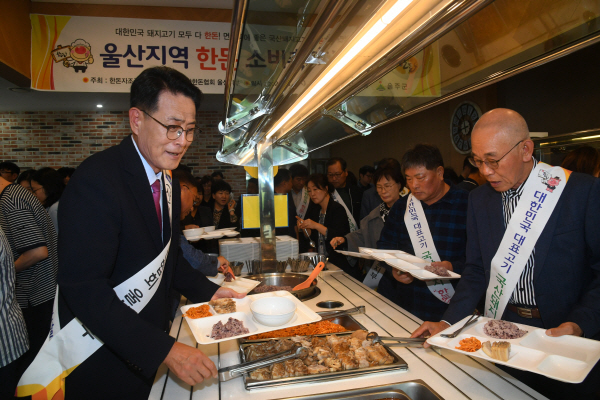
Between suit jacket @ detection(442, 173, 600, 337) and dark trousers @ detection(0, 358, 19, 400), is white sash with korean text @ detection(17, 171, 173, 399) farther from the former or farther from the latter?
suit jacket @ detection(442, 173, 600, 337)

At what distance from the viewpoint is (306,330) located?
5.86 feet

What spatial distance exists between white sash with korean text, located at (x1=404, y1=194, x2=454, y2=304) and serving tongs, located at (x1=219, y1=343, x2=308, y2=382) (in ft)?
4.27

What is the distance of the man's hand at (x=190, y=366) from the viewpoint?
117 cm

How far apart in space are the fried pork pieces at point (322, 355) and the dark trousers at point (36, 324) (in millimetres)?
2442

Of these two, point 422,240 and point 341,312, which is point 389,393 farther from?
point 422,240

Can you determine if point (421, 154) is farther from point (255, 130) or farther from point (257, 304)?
point (257, 304)

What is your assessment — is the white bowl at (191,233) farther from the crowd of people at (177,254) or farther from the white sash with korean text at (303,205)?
the white sash with korean text at (303,205)

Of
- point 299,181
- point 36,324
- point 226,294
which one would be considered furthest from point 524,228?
point 299,181

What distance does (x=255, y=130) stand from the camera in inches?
110

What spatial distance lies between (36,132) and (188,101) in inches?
293

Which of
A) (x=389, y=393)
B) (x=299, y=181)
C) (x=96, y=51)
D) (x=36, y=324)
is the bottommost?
(x=36, y=324)

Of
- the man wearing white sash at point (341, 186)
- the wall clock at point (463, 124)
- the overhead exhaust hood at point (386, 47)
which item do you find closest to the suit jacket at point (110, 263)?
the overhead exhaust hood at point (386, 47)

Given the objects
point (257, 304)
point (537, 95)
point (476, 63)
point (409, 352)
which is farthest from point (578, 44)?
point (537, 95)

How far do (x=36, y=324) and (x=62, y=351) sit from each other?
2277 millimetres
